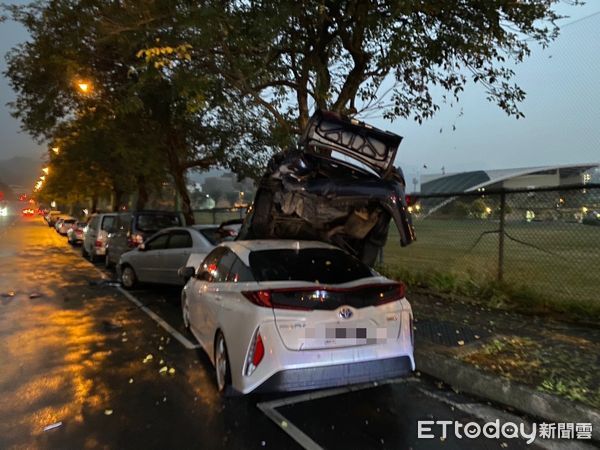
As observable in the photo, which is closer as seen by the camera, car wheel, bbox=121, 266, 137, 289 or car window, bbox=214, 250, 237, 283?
car window, bbox=214, 250, 237, 283

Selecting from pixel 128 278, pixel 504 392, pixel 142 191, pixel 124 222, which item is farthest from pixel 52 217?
pixel 504 392

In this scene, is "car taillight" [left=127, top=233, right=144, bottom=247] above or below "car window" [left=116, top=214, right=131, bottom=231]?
below

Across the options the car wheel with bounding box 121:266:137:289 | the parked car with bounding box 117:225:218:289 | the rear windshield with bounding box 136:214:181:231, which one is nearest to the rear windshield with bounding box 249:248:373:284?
the parked car with bounding box 117:225:218:289

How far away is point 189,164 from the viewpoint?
18000 mm

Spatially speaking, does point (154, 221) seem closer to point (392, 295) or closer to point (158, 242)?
point (158, 242)

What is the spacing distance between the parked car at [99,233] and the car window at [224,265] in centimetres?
1058

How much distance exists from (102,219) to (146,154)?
122 inches

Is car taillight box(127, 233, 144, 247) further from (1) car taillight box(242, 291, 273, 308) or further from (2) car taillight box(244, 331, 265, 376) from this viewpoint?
(2) car taillight box(244, 331, 265, 376)

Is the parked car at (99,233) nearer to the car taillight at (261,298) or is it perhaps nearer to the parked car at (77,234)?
the parked car at (77,234)

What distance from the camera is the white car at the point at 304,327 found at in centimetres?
377

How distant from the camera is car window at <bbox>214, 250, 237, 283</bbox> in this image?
4841mm

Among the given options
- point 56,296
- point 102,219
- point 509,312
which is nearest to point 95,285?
point 56,296

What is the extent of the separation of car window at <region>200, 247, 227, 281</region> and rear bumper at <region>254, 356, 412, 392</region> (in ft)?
5.63

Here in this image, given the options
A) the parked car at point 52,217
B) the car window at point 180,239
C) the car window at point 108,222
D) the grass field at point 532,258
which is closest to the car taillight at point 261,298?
the grass field at point 532,258
